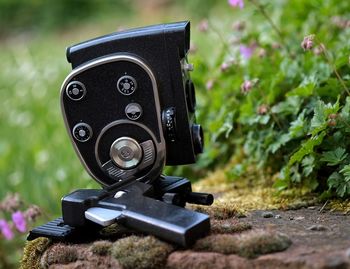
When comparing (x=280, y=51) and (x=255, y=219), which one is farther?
(x=280, y=51)

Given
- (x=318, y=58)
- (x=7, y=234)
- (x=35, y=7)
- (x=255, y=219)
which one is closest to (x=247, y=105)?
(x=318, y=58)

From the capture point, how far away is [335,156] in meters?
2.08

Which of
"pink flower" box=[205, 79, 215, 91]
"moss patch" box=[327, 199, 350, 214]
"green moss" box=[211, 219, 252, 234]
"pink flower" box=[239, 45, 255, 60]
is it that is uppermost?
"pink flower" box=[239, 45, 255, 60]

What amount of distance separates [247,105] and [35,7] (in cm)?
694

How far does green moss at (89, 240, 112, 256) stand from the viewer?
1792 mm

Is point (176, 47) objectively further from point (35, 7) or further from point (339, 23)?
point (35, 7)

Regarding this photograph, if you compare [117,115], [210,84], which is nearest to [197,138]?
[117,115]

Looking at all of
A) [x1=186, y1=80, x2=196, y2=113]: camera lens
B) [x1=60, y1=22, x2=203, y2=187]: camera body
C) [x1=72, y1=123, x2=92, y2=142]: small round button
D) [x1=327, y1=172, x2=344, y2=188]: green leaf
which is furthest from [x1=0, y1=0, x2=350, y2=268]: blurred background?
[x1=72, y1=123, x2=92, y2=142]: small round button

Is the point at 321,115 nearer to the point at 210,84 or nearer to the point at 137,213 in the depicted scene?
the point at 137,213

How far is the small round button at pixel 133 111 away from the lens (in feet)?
6.20

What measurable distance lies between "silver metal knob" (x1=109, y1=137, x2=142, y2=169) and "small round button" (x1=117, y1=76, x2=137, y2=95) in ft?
0.40

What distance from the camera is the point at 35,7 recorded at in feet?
29.6

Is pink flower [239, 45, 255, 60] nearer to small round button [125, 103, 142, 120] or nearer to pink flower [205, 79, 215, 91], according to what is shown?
pink flower [205, 79, 215, 91]

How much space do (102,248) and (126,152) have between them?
268 mm
